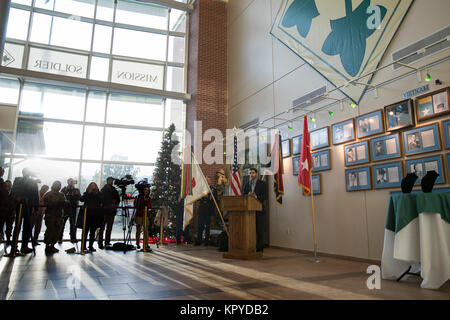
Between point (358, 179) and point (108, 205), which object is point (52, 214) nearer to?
point (108, 205)

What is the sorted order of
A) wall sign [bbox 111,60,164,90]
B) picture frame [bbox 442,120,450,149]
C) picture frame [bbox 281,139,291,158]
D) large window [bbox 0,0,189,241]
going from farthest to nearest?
wall sign [bbox 111,60,164,90], large window [bbox 0,0,189,241], picture frame [bbox 281,139,291,158], picture frame [bbox 442,120,450,149]

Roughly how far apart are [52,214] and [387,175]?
5.92 meters

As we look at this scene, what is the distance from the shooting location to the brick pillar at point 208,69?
33.9 feet

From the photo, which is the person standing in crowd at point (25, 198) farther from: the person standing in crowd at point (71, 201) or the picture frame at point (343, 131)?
the picture frame at point (343, 131)

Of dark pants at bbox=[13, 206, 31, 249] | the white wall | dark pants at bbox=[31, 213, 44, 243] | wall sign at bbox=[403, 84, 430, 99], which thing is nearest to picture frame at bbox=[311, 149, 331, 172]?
the white wall

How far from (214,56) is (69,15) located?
16.5ft

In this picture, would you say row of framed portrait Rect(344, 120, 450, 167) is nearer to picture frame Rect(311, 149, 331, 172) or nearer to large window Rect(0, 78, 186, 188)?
picture frame Rect(311, 149, 331, 172)

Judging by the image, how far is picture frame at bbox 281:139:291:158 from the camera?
7141 mm

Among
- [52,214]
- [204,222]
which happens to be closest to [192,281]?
[52,214]

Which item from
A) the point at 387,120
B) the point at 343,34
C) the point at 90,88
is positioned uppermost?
the point at 90,88

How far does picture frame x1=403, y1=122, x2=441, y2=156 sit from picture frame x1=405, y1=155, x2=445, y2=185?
0.12 m

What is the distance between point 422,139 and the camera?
4.43m

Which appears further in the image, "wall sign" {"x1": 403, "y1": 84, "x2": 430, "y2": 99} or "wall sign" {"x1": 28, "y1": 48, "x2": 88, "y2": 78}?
"wall sign" {"x1": 28, "y1": 48, "x2": 88, "y2": 78}
